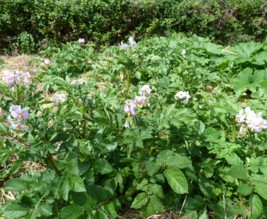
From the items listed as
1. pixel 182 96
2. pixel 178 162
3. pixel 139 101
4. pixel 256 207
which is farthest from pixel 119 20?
pixel 256 207

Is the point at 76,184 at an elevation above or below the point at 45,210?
above

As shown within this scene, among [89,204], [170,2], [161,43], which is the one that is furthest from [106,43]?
[89,204]

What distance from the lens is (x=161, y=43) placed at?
4.29 m

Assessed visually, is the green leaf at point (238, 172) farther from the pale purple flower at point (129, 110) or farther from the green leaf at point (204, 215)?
the pale purple flower at point (129, 110)

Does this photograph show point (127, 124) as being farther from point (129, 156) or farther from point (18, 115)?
point (18, 115)

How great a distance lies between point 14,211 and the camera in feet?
5.46

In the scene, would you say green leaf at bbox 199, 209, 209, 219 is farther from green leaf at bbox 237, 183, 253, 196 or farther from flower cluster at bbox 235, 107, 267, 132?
flower cluster at bbox 235, 107, 267, 132

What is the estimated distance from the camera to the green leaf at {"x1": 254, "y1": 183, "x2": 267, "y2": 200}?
1.85m

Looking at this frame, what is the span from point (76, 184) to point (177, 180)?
21.1 inches

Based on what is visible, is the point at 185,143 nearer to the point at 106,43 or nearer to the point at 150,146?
the point at 150,146

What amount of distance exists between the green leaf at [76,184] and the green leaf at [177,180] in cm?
46

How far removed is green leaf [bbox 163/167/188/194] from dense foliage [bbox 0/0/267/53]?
14.0ft

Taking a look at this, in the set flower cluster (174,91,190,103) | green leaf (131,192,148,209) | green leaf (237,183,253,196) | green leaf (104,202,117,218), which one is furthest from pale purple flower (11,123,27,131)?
green leaf (237,183,253,196)

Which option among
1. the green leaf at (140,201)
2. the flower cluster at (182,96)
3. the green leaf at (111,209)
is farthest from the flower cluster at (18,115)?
the flower cluster at (182,96)
